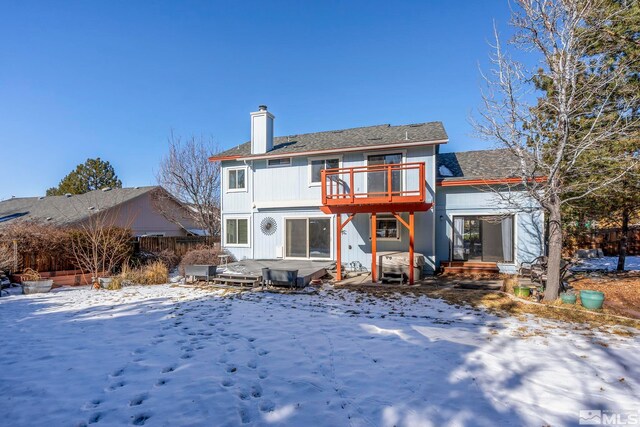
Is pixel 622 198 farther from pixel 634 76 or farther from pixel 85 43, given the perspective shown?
pixel 85 43

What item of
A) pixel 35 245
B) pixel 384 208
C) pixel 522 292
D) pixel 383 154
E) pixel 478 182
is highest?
pixel 383 154

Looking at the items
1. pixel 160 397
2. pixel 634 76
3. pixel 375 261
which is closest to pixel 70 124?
pixel 375 261

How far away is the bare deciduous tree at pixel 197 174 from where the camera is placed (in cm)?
2016

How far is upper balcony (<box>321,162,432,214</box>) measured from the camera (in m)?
10.2

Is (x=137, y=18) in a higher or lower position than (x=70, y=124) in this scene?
higher

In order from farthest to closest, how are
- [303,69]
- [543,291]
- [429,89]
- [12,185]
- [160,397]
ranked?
[12,185]
[303,69]
[429,89]
[543,291]
[160,397]

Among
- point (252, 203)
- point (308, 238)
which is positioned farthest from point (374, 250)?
point (252, 203)

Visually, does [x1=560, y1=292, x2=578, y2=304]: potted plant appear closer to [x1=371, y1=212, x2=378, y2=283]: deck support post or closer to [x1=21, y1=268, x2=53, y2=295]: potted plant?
[x1=371, y1=212, x2=378, y2=283]: deck support post

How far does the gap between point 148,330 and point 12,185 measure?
3605 centimetres

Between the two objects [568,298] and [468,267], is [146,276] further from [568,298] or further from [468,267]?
[568,298]

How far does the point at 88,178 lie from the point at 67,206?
12571 mm

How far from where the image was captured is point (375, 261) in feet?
34.6

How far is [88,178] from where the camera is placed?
30.8m

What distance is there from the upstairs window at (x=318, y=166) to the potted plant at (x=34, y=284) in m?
9.86
